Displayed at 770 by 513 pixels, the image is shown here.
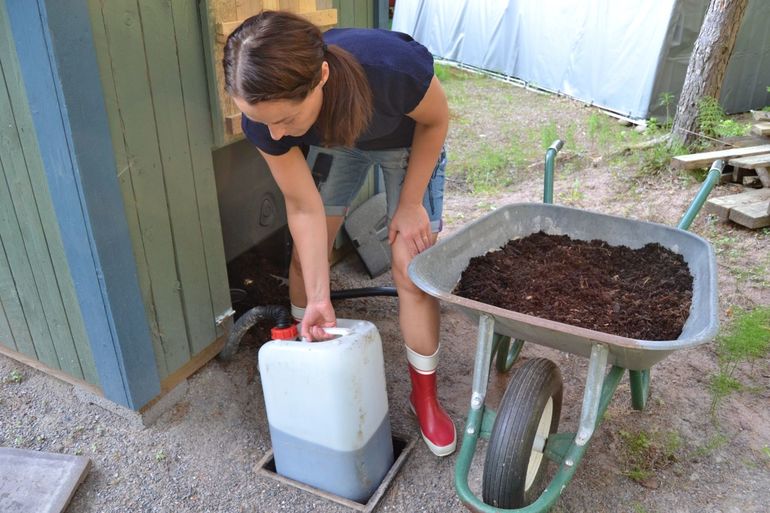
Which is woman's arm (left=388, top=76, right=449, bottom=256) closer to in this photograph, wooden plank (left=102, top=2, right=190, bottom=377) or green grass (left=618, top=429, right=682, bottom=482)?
wooden plank (left=102, top=2, right=190, bottom=377)

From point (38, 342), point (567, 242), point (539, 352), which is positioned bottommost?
point (539, 352)

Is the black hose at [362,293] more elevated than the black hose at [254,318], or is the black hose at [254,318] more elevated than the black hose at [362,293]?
the black hose at [254,318]

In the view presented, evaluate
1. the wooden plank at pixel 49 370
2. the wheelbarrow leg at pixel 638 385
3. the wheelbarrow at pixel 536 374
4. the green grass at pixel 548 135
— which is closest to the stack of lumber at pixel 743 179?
the green grass at pixel 548 135

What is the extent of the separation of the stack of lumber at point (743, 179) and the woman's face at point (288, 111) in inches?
130

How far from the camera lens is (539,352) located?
8.93 ft

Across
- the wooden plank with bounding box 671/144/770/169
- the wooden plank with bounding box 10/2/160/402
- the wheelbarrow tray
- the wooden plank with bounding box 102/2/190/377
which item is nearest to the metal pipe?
the wheelbarrow tray

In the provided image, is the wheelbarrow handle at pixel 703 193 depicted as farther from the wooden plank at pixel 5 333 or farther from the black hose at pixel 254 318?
the wooden plank at pixel 5 333

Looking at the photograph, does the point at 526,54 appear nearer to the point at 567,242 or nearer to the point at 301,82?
the point at 567,242

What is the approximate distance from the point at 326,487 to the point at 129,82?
138 cm

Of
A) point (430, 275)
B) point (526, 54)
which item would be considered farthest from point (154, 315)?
point (526, 54)

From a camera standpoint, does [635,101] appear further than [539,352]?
Yes

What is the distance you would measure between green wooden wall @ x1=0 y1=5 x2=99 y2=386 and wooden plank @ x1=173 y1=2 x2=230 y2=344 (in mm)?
460

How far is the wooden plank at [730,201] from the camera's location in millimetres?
3953

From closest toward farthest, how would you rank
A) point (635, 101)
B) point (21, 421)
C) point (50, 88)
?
point (50, 88) → point (21, 421) → point (635, 101)
